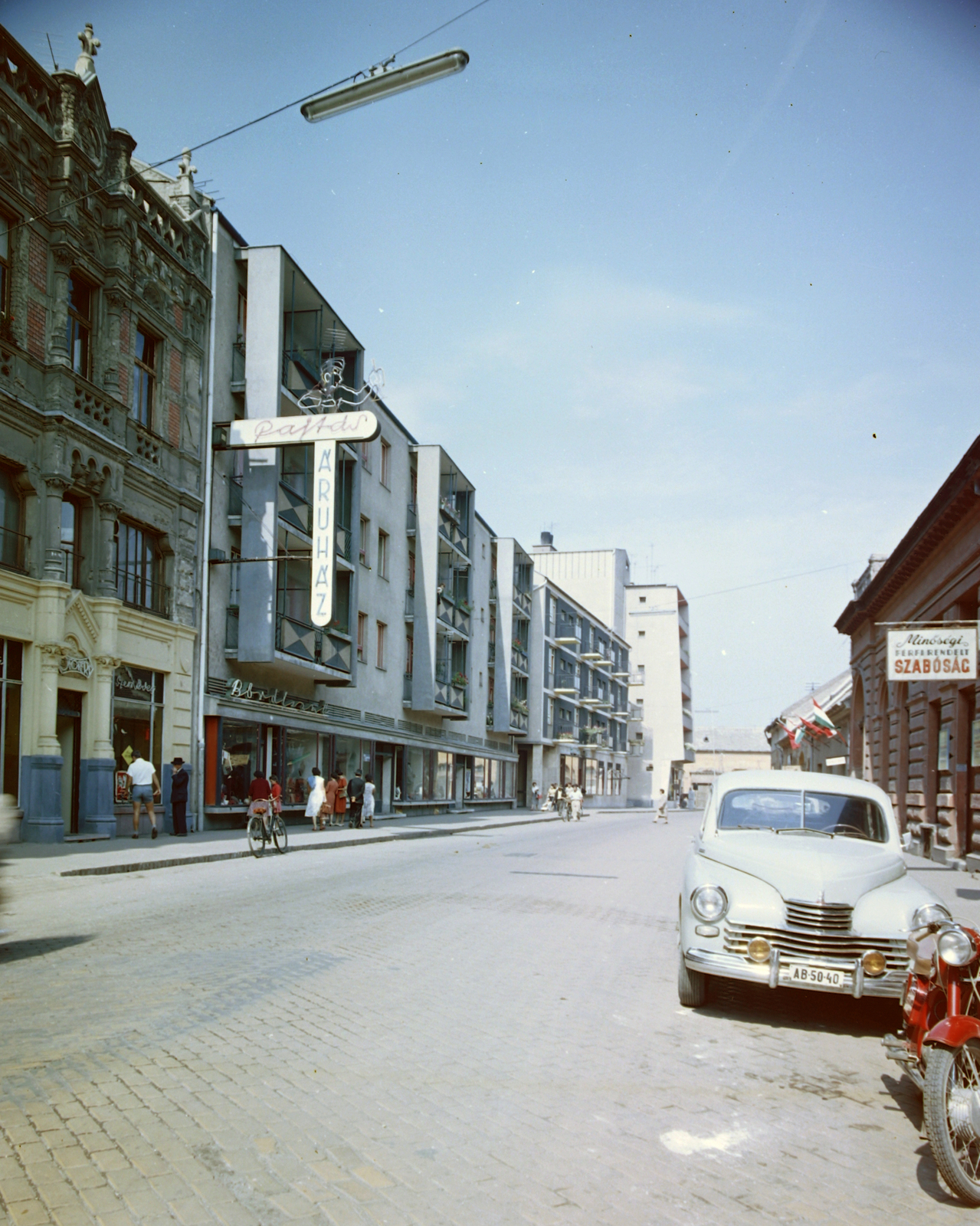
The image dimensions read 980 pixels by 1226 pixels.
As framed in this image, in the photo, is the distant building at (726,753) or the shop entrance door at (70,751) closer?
the shop entrance door at (70,751)

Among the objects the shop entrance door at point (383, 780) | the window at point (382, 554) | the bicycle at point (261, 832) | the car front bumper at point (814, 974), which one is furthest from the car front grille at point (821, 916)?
the window at point (382, 554)

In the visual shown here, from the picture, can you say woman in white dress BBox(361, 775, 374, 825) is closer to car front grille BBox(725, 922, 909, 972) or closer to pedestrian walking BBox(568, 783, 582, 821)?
pedestrian walking BBox(568, 783, 582, 821)

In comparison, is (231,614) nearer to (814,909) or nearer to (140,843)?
(140,843)

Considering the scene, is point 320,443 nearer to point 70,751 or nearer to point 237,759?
point 237,759

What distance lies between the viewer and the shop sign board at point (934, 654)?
1781cm

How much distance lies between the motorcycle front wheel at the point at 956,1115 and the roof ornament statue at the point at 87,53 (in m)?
23.7

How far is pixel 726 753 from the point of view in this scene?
143 metres

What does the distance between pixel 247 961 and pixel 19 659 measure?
12.7 meters

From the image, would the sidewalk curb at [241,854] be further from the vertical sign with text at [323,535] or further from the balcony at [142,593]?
the balcony at [142,593]

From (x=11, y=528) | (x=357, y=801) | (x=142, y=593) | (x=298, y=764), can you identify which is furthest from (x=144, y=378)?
(x=357, y=801)

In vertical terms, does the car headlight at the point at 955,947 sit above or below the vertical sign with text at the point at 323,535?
below

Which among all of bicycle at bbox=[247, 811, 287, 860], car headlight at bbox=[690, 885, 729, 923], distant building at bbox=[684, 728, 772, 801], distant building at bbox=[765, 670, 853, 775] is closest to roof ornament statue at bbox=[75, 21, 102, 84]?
bicycle at bbox=[247, 811, 287, 860]

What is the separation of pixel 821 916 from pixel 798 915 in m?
0.14

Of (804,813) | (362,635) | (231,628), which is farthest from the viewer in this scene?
(362,635)
